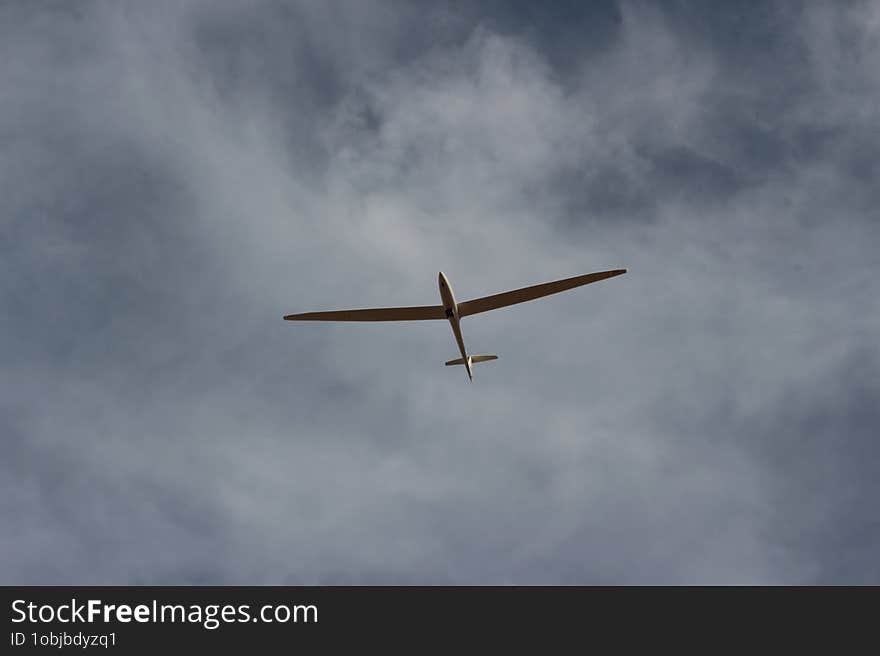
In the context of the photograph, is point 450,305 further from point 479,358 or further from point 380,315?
point 479,358

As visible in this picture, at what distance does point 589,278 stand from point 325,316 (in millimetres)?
25590

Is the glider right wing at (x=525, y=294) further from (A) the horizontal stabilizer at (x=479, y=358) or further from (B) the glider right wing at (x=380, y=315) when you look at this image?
(A) the horizontal stabilizer at (x=479, y=358)

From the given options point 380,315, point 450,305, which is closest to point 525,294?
point 450,305

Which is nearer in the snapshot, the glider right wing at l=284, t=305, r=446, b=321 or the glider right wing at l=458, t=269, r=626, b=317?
→ the glider right wing at l=458, t=269, r=626, b=317

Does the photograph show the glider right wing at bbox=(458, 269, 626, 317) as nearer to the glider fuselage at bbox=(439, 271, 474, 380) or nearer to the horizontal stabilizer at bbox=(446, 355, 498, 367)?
the glider fuselage at bbox=(439, 271, 474, 380)

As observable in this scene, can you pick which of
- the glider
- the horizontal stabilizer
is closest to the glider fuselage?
the glider

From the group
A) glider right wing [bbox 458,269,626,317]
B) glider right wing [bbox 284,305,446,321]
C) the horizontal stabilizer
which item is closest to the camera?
glider right wing [bbox 458,269,626,317]

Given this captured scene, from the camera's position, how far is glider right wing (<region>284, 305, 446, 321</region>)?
66.0 m

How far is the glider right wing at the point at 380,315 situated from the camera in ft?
217

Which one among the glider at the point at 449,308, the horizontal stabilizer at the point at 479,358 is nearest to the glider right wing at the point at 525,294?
the glider at the point at 449,308
